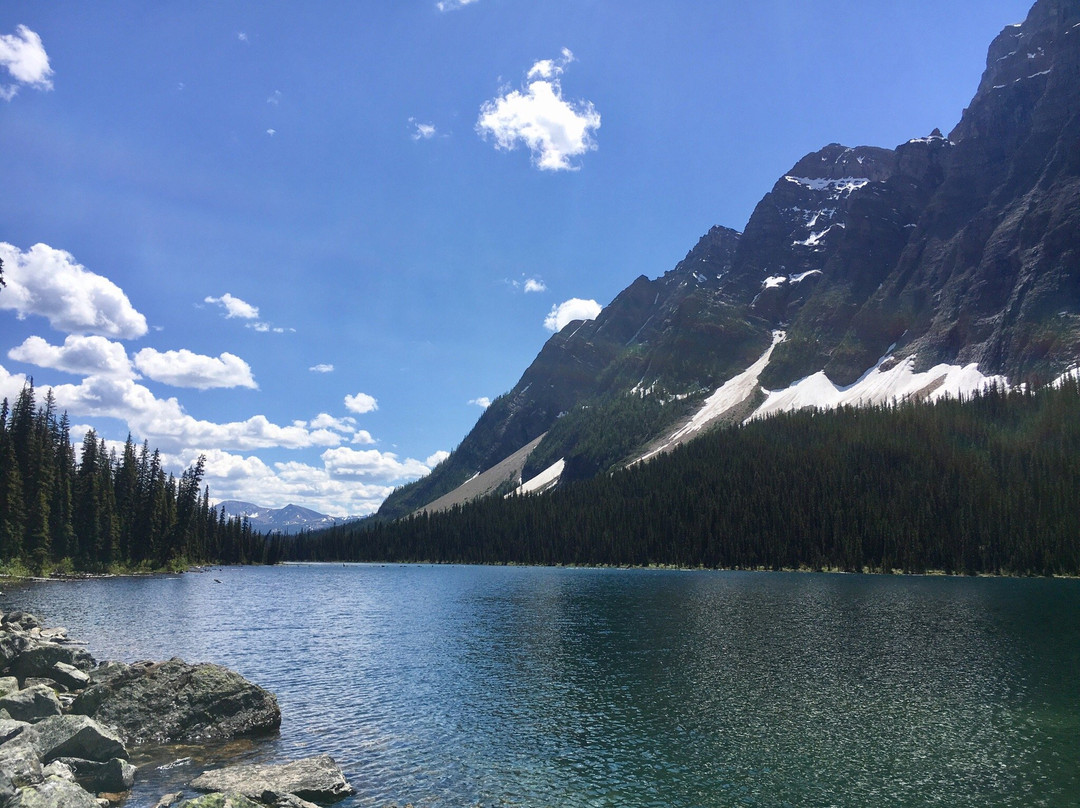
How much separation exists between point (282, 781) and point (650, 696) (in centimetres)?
2358

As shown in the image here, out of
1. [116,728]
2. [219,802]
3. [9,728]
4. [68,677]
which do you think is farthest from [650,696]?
[68,677]

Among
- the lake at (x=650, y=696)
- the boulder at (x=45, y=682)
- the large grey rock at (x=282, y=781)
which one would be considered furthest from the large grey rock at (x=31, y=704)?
the large grey rock at (x=282, y=781)

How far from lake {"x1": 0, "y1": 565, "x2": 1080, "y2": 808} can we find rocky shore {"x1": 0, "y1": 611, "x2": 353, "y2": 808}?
1.72 metres

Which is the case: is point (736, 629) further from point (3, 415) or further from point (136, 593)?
point (3, 415)

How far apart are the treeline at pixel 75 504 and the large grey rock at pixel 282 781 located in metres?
99.9

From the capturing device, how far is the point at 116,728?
30.7 m

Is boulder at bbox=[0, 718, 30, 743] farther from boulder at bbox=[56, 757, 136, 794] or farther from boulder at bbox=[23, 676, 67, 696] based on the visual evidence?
boulder at bbox=[23, 676, 67, 696]

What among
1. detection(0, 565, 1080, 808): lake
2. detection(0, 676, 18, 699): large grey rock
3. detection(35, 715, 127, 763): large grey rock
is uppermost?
detection(0, 676, 18, 699): large grey rock

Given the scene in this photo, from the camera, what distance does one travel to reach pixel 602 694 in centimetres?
4109

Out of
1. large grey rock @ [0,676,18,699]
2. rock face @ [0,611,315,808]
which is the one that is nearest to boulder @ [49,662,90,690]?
rock face @ [0,611,315,808]

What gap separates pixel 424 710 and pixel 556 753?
10538mm

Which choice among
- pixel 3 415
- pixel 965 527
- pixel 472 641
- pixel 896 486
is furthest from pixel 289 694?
pixel 896 486

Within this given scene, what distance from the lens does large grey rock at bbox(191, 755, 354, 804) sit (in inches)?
906

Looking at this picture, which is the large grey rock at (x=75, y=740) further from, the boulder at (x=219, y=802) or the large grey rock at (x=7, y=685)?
Answer: the boulder at (x=219, y=802)
